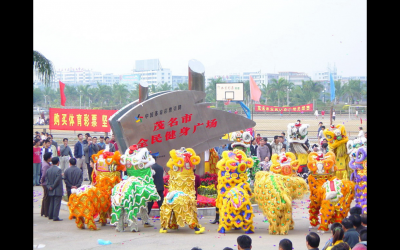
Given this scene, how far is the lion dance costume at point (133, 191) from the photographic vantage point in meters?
8.67

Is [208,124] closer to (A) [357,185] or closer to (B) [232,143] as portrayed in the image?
(B) [232,143]

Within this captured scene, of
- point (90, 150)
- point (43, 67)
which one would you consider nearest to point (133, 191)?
point (90, 150)

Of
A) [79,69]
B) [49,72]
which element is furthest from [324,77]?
[49,72]

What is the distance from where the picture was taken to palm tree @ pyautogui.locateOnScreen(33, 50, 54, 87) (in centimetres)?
1461

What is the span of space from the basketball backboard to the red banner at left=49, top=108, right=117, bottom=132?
8864 mm

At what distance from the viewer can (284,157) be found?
9.46 meters

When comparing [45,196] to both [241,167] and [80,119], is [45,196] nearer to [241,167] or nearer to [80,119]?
[241,167]

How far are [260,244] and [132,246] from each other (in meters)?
2.00

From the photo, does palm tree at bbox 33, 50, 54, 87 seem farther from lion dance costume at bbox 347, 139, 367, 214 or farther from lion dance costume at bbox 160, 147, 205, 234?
lion dance costume at bbox 347, 139, 367, 214

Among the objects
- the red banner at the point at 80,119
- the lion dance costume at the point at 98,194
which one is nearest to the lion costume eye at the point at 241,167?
the lion dance costume at the point at 98,194

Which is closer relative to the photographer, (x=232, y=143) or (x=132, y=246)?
(x=132, y=246)

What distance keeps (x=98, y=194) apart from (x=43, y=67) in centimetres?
695
